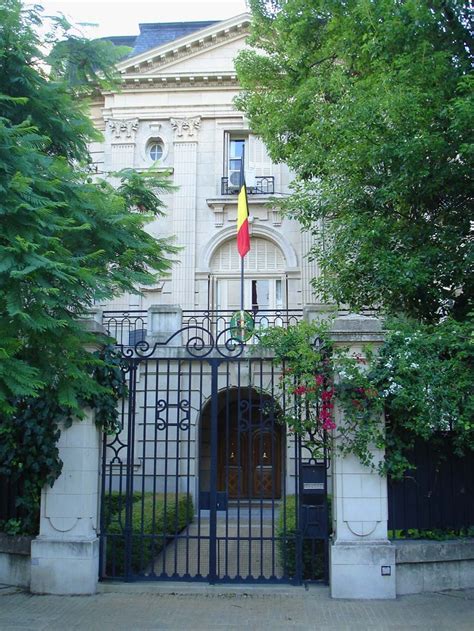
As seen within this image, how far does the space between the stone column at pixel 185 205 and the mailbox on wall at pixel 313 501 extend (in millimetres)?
12730

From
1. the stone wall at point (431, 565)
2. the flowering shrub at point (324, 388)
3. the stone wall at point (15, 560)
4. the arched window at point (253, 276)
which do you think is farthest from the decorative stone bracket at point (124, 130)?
the stone wall at point (431, 565)

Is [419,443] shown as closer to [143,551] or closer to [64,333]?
[143,551]

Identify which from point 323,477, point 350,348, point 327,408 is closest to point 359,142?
point 350,348

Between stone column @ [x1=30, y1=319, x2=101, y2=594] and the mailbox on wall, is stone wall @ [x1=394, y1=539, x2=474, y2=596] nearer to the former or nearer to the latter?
the mailbox on wall

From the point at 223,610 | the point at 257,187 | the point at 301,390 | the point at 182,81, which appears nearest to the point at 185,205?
the point at 257,187

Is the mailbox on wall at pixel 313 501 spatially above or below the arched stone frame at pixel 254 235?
below

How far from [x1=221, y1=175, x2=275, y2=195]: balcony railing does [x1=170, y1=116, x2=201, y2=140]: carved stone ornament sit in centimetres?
208

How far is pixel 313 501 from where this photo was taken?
884 centimetres

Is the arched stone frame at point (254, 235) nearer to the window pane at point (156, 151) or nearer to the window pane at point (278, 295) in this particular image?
the window pane at point (278, 295)

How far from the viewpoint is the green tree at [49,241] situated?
21.5 feet

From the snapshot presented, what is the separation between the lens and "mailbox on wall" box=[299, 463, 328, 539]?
28.7 feet

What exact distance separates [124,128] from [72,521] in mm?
17227

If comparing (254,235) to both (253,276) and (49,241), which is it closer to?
(253,276)

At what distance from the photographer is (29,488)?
8.72 meters
